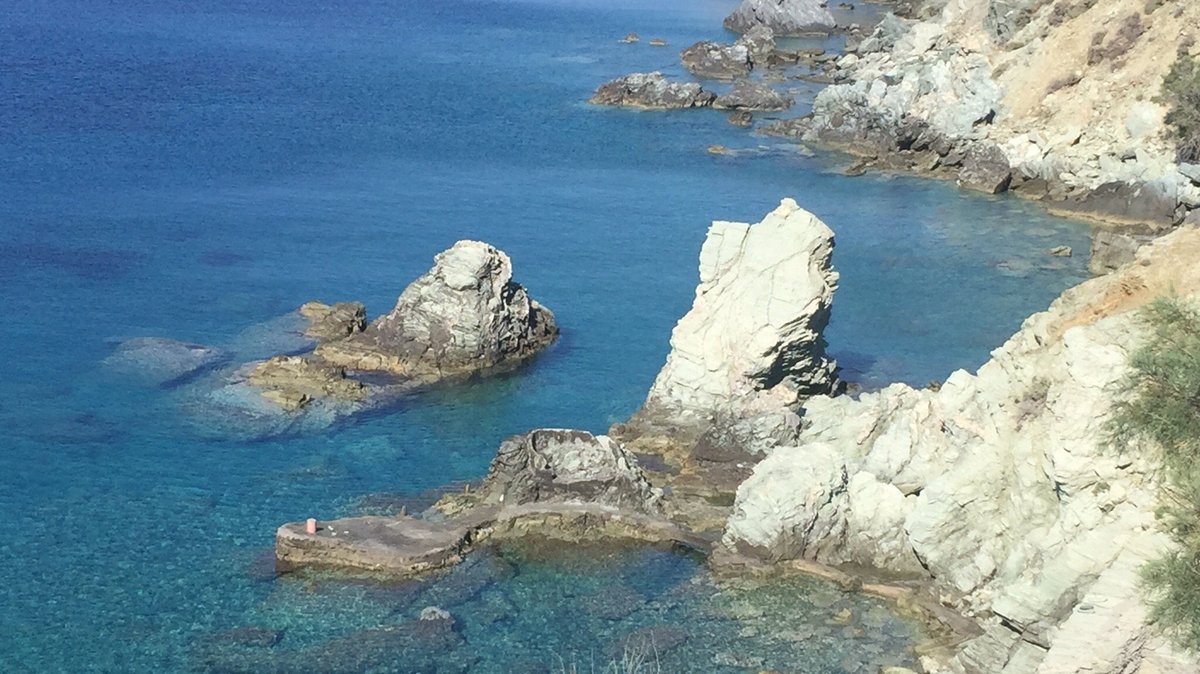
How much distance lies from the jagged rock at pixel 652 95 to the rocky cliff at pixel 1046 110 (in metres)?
10.9

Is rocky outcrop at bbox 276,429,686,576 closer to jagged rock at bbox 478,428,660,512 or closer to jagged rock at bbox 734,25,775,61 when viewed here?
jagged rock at bbox 478,428,660,512

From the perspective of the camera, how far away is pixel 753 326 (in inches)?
1692

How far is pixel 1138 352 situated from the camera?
1154 inches

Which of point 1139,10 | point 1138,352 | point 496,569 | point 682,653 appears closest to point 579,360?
point 496,569

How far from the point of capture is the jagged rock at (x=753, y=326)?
42.8 metres

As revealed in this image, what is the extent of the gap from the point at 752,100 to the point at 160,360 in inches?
2275

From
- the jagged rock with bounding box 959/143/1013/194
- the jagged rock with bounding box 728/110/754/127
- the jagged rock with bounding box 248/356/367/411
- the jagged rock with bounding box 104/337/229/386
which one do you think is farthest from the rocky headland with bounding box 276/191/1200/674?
the jagged rock with bounding box 728/110/754/127

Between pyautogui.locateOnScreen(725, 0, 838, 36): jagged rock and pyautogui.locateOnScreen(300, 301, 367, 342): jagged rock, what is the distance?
3463 inches

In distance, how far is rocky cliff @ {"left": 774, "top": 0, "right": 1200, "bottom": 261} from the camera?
224 ft

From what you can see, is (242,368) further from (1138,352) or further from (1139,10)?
(1139,10)

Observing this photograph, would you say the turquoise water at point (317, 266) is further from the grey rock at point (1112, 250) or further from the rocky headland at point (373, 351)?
the grey rock at point (1112, 250)

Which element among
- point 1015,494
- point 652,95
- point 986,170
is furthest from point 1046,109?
point 1015,494

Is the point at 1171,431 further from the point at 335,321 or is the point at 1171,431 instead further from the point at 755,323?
the point at 335,321

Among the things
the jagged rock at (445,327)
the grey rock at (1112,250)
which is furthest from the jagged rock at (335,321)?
the grey rock at (1112,250)
